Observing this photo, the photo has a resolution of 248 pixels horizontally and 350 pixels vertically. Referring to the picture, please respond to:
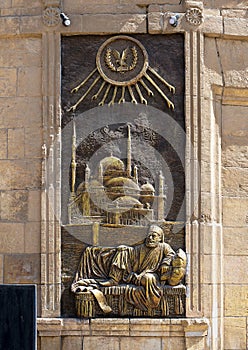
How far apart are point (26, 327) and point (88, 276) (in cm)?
217

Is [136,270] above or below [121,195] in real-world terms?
below

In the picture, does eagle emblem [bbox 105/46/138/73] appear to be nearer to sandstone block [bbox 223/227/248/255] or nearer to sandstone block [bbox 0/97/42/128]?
sandstone block [bbox 0/97/42/128]

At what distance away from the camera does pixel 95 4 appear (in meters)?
14.3

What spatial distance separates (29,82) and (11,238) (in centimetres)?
204

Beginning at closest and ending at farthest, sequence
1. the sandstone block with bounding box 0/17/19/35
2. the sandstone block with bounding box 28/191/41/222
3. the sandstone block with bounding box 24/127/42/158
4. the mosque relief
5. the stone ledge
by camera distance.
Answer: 1. the stone ledge
2. the mosque relief
3. the sandstone block with bounding box 28/191/41/222
4. the sandstone block with bounding box 24/127/42/158
5. the sandstone block with bounding box 0/17/19/35

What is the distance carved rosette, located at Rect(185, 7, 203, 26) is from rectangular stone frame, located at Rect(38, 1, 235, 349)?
0.06 m

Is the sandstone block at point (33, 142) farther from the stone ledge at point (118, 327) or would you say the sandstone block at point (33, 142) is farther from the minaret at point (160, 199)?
the stone ledge at point (118, 327)

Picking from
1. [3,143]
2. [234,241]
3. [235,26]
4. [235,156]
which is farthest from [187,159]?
[3,143]

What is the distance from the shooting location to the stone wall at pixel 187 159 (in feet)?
45.5

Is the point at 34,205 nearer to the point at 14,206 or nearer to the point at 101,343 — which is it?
the point at 14,206

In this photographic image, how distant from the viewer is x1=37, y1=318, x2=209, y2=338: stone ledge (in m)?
13.7

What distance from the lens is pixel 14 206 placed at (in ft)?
46.4

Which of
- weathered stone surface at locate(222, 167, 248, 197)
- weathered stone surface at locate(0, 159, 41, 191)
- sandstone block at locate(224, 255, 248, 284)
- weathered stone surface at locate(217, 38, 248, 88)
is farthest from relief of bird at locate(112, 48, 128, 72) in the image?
sandstone block at locate(224, 255, 248, 284)

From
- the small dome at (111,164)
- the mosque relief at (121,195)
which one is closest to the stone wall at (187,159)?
the mosque relief at (121,195)
